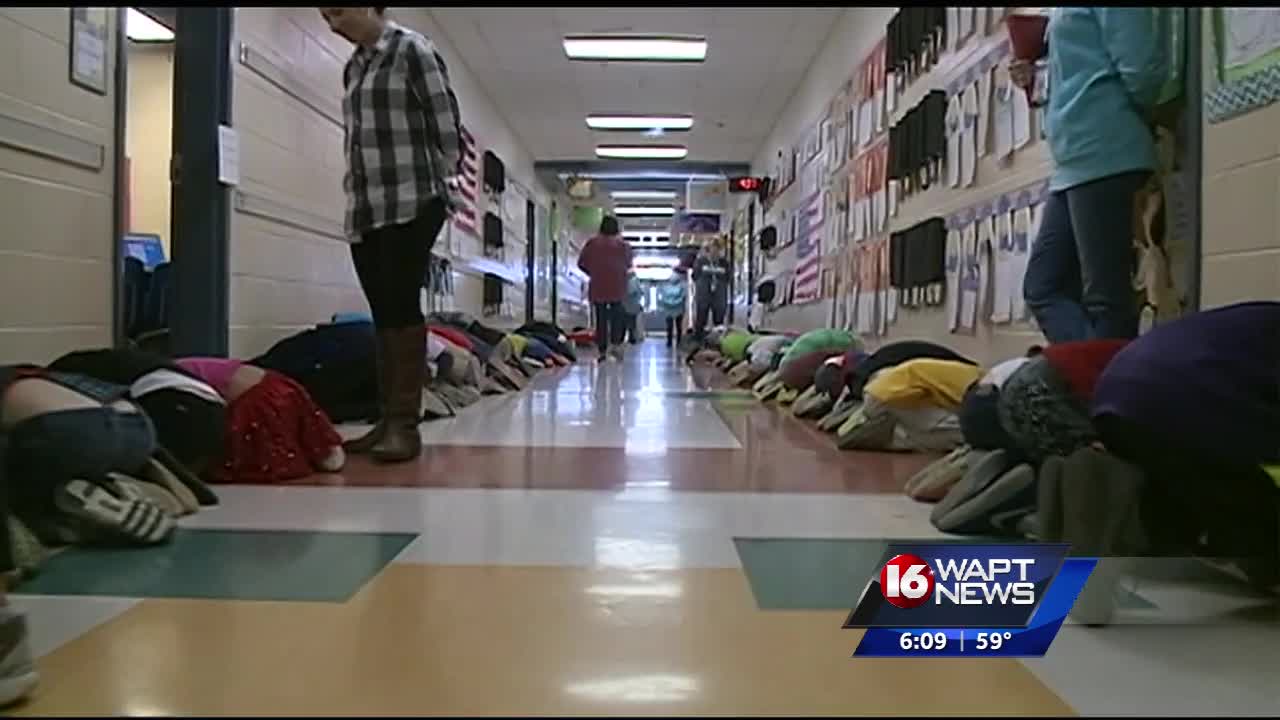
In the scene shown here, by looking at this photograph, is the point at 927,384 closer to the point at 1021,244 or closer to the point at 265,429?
the point at 1021,244

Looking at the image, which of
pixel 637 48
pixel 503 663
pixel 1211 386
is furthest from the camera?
pixel 637 48

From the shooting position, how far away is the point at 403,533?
2.23 meters

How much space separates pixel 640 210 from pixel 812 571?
72.1 feet

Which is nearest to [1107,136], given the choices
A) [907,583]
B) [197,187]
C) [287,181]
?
[907,583]

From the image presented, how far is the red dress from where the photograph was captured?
9.61ft

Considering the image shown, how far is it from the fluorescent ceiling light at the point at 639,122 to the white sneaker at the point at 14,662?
11.0 m

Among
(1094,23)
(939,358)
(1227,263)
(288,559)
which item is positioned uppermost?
(1094,23)

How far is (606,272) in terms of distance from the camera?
11.1m

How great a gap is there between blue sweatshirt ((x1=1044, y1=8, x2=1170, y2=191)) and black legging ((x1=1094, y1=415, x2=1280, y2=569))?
1155mm

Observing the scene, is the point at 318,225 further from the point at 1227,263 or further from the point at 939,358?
the point at 1227,263

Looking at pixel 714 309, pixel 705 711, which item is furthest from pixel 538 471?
pixel 714 309

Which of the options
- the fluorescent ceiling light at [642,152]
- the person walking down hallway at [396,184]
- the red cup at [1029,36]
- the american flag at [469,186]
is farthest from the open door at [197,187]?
the fluorescent ceiling light at [642,152]

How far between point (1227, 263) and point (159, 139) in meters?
6.48

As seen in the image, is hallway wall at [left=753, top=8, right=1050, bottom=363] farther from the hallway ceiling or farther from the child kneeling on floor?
the child kneeling on floor
